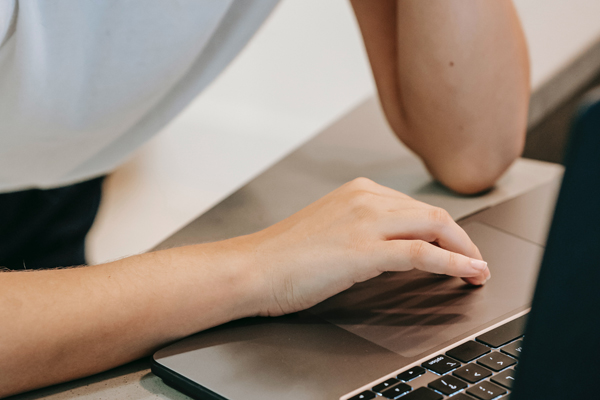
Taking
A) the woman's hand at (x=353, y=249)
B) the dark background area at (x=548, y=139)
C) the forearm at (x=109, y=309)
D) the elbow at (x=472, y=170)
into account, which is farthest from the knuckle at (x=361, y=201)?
the dark background area at (x=548, y=139)

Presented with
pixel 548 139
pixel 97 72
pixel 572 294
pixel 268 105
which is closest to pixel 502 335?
pixel 572 294

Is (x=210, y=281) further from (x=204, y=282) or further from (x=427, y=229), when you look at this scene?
(x=427, y=229)

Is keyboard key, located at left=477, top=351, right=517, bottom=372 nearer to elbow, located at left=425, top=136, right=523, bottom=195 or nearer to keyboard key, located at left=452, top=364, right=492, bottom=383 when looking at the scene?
keyboard key, located at left=452, top=364, right=492, bottom=383

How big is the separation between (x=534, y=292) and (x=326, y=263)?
266 millimetres

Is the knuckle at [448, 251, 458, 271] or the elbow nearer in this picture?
the knuckle at [448, 251, 458, 271]

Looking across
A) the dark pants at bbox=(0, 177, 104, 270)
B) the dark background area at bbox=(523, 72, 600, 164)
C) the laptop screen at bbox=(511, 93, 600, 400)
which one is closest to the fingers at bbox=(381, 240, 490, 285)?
the laptop screen at bbox=(511, 93, 600, 400)

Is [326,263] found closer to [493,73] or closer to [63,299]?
[63,299]

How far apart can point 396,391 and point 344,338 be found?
70 millimetres

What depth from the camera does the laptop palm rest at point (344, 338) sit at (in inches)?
14.2

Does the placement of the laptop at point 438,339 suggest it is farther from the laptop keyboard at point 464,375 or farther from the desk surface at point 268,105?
the desk surface at point 268,105

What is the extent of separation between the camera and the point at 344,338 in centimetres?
40

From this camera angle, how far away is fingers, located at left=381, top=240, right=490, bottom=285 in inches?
16.9

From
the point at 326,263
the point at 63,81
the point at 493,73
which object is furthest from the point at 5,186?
the point at 493,73

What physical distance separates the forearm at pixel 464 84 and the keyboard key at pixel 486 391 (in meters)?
0.37
